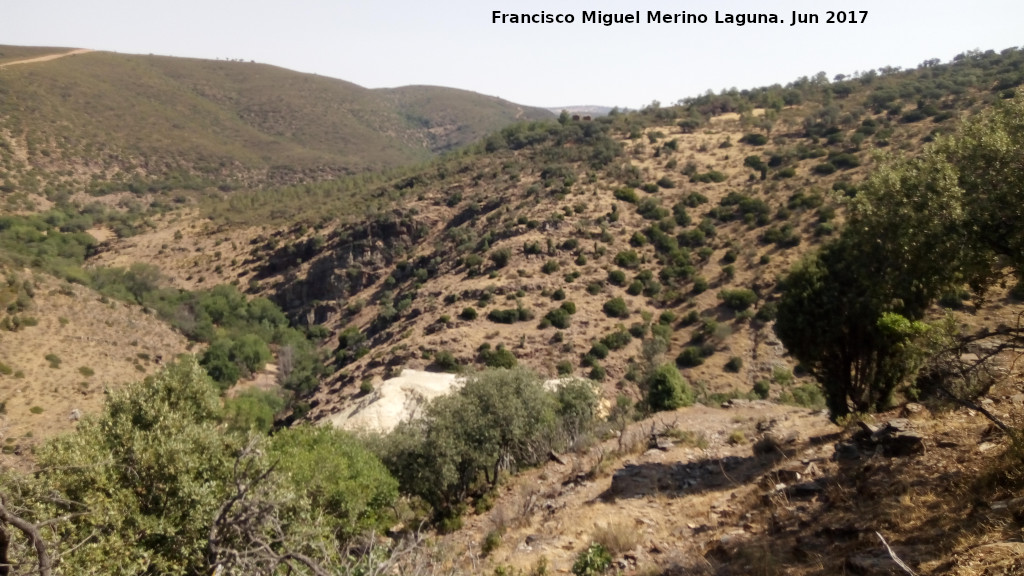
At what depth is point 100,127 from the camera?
3322 inches

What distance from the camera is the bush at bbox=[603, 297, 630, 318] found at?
37969 millimetres

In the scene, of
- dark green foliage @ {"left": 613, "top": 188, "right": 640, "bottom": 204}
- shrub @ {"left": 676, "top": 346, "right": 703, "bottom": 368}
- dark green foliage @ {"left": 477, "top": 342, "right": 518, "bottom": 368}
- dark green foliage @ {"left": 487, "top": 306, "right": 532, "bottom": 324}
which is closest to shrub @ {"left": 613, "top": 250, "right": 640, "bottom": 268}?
dark green foliage @ {"left": 613, "top": 188, "right": 640, "bottom": 204}

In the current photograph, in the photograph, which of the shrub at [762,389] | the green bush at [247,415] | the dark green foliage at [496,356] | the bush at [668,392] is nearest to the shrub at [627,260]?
the dark green foliage at [496,356]

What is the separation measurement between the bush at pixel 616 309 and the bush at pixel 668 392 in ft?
48.5

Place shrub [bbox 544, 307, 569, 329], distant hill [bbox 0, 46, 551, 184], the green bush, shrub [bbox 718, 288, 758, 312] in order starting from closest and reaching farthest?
the green bush
shrub [bbox 718, 288, 758, 312]
shrub [bbox 544, 307, 569, 329]
distant hill [bbox 0, 46, 551, 184]

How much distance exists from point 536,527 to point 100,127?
97.5 metres

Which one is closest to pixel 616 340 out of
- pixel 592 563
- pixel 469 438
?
pixel 469 438

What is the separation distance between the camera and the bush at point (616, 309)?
37969 millimetres

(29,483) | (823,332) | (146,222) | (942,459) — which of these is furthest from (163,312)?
(942,459)

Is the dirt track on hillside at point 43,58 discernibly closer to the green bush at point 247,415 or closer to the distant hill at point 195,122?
the distant hill at point 195,122

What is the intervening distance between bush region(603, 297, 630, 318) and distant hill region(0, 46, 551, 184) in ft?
228

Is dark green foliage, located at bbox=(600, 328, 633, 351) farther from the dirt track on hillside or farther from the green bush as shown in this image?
the dirt track on hillside

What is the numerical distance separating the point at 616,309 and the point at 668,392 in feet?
51.5

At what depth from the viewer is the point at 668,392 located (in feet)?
73.9
